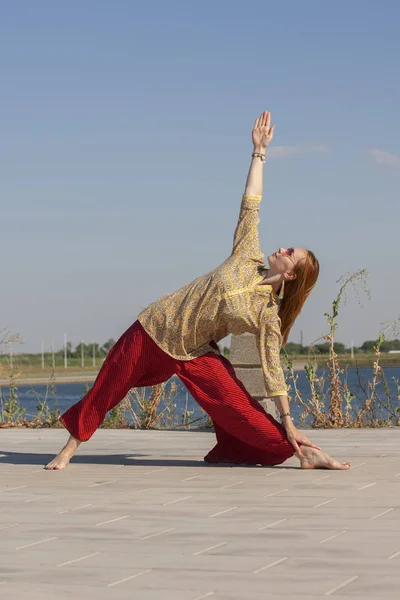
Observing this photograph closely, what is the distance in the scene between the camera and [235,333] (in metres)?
6.07

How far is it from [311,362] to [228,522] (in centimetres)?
536

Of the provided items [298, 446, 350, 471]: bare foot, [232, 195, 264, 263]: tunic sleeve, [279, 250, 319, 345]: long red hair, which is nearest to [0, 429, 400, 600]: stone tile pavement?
[298, 446, 350, 471]: bare foot

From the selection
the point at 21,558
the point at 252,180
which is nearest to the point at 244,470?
the point at 252,180

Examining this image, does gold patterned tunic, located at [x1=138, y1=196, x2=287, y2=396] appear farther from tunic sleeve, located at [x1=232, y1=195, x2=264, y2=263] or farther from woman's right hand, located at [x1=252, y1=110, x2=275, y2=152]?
woman's right hand, located at [x1=252, y1=110, x2=275, y2=152]

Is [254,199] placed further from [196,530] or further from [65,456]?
[196,530]

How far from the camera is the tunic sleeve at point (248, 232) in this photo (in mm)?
6207

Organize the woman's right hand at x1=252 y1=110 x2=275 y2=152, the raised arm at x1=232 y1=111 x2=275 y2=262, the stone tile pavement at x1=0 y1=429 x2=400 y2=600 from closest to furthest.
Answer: the stone tile pavement at x1=0 y1=429 x2=400 y2=600, the raised arm at x1=232 y1=111 x2=275 y2=262, the woman's right hand at x1=252 y1=110 x2=275 y2=152

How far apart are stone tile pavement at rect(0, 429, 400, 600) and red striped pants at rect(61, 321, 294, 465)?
0.63 ft

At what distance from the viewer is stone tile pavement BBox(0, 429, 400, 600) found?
3303 millimetres

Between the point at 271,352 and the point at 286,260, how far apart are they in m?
0.50

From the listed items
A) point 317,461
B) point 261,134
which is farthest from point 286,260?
point 317,461

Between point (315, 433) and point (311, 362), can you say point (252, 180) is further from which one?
point (311, 362)

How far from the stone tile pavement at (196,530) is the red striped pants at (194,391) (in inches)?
7.6

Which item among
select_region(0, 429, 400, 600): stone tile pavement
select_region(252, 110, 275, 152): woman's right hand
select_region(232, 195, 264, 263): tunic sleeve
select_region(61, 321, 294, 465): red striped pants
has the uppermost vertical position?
select_region(252, 110, 275, 152): woman's right hand
